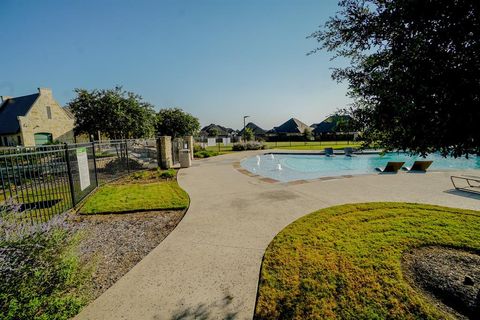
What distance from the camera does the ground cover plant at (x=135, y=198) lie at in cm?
729

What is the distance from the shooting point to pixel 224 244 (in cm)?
475

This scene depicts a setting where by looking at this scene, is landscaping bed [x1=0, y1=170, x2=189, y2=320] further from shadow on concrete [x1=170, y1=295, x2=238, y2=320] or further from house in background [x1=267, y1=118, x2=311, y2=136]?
house in background [x1=267, y1=118, x2=311, y2=136]

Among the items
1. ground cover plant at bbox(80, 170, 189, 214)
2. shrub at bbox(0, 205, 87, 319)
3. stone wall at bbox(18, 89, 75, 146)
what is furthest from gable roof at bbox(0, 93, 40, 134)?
shrub at bbox(0, 205, 87, 319)

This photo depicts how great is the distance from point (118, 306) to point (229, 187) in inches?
265

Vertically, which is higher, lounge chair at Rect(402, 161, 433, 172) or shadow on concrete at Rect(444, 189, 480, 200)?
lounge chair at Rect(402, 161, 433, 172)

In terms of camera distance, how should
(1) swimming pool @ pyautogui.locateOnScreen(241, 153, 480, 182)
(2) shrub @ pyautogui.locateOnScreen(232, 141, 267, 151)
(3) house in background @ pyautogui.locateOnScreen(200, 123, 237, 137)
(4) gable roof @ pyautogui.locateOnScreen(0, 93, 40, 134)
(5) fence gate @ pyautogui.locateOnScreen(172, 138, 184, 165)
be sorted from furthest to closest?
(3) house in background @ pyautogui.locateOnScreen(200, 123, 237, 137) < (2) shrub @ pyautogui.locateOnScreen(232, 141, 267, 151) < (4) gable roof @ pyautogui.locateOnScreen(0, 93, 40, 134) < (1) swimming pool @ pyautogui.locateOnScreen(241, 153, 480, 182) < (5) fence gate @ pyautogui.locateOnScreen(172, 138, 184, 165)

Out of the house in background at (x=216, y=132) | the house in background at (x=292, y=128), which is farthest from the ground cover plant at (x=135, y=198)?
the house in background at (x=216, y=132)

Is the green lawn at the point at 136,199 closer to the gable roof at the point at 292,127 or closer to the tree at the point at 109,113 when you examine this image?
the tree at the point at 109,113

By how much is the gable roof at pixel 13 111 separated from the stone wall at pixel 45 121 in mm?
863

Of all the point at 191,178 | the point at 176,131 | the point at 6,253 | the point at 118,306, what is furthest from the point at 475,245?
the point at 176,131

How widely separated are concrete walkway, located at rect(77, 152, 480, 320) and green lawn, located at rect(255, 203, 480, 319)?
1.22 ft

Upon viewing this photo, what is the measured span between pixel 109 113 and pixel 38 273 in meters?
21.4

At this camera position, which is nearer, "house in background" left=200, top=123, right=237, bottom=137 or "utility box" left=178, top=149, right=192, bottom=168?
"utility box" left=178, top=149, right=192, bottom=168

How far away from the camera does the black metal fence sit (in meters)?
5.62
